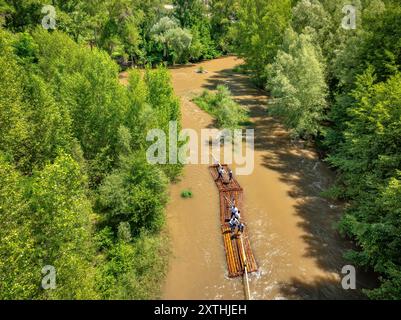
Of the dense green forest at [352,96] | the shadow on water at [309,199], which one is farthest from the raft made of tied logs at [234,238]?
the dense green forest at [352,96]

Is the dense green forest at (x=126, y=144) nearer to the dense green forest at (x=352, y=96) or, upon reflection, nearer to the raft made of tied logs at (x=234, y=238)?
the dense green forest at (x=352, y=96)

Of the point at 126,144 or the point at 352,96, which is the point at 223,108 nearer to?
the point at 352,96

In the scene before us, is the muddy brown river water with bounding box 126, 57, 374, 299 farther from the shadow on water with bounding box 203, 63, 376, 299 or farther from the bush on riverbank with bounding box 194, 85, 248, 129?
the bush on riverbank with bounding box 194, 85, 248, 129

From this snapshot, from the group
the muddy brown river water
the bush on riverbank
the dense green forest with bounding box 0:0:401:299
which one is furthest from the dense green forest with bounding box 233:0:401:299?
the bush on riverbank

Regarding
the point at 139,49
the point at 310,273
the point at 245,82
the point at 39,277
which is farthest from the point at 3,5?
the point at 310,273

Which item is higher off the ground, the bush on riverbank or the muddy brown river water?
the bush on riverbank

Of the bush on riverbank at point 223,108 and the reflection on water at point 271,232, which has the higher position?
the bush on riverbank at point 223,108
